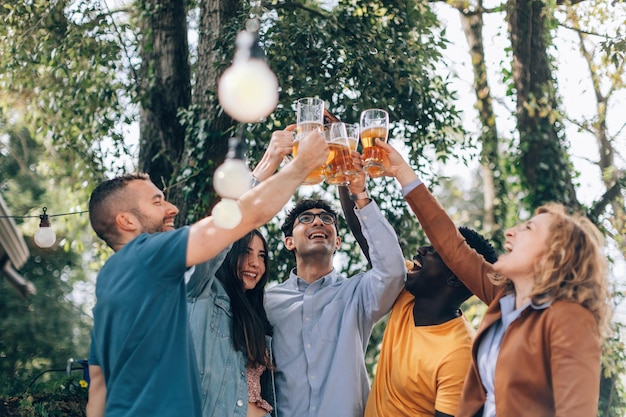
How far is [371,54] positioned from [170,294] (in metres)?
3.64

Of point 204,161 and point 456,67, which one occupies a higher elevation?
point 456,67

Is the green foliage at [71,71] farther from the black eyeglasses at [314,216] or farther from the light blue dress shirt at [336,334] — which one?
the light blue dress shirt at [336,334]

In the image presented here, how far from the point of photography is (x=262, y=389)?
10.9 ft

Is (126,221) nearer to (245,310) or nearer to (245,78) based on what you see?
(245,310)

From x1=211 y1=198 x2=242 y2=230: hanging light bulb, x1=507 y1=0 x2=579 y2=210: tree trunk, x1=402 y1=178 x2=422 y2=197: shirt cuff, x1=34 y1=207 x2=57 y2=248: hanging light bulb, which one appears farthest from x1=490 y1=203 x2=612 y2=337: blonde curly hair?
x1=507 y1=0 x2=579 y2=210: tree trunk

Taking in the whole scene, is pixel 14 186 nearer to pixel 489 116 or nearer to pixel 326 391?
pixel 489 116

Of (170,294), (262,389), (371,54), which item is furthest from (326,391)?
(371,54)

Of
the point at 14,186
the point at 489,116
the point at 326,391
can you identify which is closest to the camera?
the point at 326,391

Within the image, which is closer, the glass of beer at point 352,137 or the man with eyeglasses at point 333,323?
the glass of beer at point 352,137

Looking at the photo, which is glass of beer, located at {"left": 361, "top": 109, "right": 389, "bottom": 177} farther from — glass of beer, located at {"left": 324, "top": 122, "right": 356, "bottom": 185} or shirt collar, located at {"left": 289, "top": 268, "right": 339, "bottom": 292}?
shirt collar, located at {"left": 289, "top": 268, "right": 339, "bottom": 292}

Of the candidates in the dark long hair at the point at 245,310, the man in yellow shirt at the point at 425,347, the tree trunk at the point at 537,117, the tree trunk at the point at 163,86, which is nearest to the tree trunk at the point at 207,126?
the tree trunk at the point at 163,86

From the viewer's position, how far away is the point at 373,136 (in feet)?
10.2

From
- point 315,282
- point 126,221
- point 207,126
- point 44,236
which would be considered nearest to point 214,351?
point 315,282

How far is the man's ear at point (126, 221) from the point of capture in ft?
8.70
